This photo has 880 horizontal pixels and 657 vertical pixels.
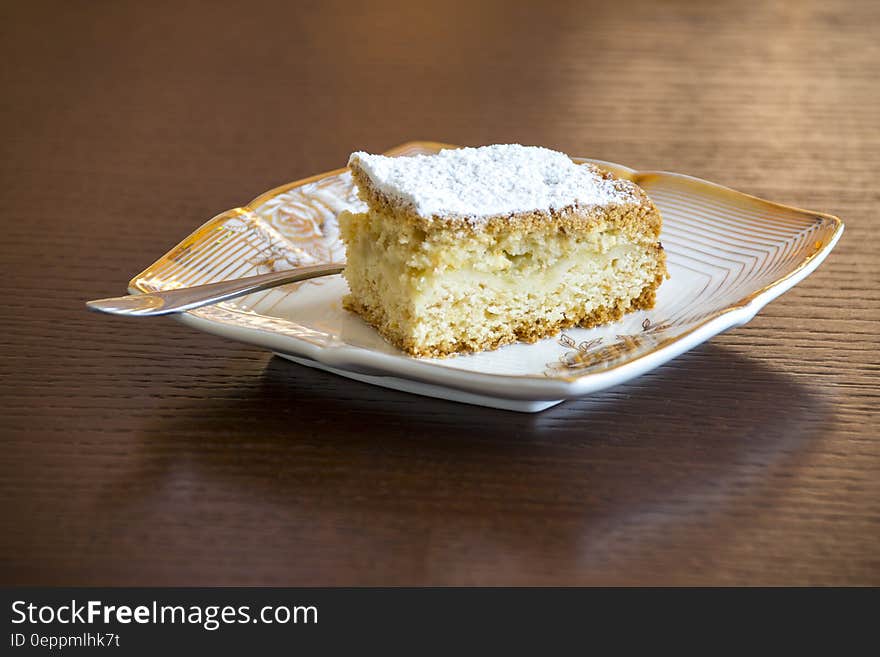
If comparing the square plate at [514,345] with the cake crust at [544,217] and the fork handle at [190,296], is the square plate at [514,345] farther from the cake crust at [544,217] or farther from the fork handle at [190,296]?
the cake crust at [544,217]

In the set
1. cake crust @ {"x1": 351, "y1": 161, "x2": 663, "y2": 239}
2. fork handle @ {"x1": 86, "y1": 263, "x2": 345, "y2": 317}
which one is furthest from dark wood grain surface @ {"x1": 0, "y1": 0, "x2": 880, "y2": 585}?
cake crust @ {"x1": 351, "y1": 161, "x2": 663, "y2": 239}

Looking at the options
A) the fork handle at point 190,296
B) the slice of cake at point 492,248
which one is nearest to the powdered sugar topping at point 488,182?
the slice of cake at point 492,248

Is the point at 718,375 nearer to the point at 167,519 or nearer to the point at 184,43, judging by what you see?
the point at 167,519

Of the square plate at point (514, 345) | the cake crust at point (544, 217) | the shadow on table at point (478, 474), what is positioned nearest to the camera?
the shadow on table at point (478, 474)

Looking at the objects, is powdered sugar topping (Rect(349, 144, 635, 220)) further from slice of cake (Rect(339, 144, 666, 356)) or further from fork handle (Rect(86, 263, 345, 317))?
fork handle (Rect(86, 263, 345, 317))

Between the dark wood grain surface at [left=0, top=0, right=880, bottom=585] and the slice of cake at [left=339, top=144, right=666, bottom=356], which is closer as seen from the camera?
the dark wood grain surface at [left=0, top=0, right=880, bottom=585]

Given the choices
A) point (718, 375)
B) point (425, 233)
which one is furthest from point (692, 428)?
point (425, 233)
